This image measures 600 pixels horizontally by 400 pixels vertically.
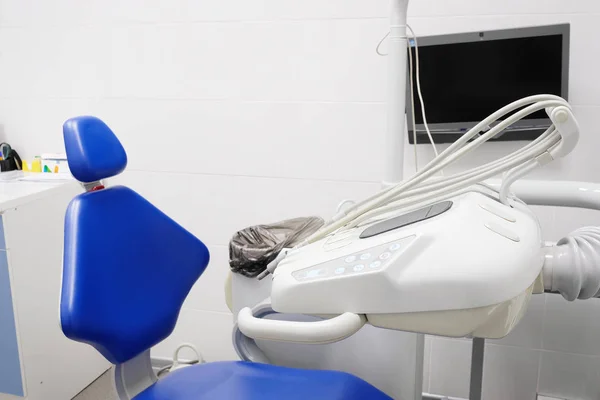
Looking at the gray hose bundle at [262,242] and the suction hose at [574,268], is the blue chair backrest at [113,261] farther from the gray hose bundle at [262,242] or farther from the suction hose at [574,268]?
the suction hose at [574,268]

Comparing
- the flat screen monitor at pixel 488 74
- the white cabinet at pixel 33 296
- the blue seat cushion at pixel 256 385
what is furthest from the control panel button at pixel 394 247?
the white cabinet at pixel 33 296

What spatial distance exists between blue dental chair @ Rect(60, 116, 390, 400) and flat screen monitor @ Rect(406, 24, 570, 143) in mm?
940

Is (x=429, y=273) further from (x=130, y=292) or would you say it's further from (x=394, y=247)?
(x=130, y=292)

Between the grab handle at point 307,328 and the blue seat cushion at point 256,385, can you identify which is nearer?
the grab handle at point 307,328

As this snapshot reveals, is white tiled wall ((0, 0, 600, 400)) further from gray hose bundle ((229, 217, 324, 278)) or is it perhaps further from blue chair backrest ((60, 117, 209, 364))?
blue chair backrest ((60, 117, 209, 364))

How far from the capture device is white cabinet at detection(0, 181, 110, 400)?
1.97 meters

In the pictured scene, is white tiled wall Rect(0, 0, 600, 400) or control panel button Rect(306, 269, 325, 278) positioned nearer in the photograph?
control panel button Rect(306, 269, 325, 278)

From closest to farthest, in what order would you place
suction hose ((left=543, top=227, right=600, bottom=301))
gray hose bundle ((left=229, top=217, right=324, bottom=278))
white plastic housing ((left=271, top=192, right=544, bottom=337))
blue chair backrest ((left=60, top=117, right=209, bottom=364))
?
white plastic housing ((left=271, top=192, right=544, bottom=337)) → suction hose ((left=543, top=227, right=600, bottom=301)) → blue chair backrest ((left=60, top=117, right=209, bottom=364)) → gray hose bundle ((left=229, top=217, right=324, bottom=278))

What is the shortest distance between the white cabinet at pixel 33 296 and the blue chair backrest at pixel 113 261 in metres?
0.85

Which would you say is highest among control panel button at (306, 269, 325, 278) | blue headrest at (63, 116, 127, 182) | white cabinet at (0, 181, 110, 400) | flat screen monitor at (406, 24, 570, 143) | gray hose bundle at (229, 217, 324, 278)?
flat screen monitor at (406, 24, 570, 143)

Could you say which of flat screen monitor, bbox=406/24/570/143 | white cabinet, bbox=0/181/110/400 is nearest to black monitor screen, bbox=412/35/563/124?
flat screen monitor, bbox=406/24/570/143

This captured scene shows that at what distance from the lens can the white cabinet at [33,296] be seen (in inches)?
77.5

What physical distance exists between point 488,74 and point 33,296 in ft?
5.85

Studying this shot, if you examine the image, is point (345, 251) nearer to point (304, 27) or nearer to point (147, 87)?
point (304, 27)
